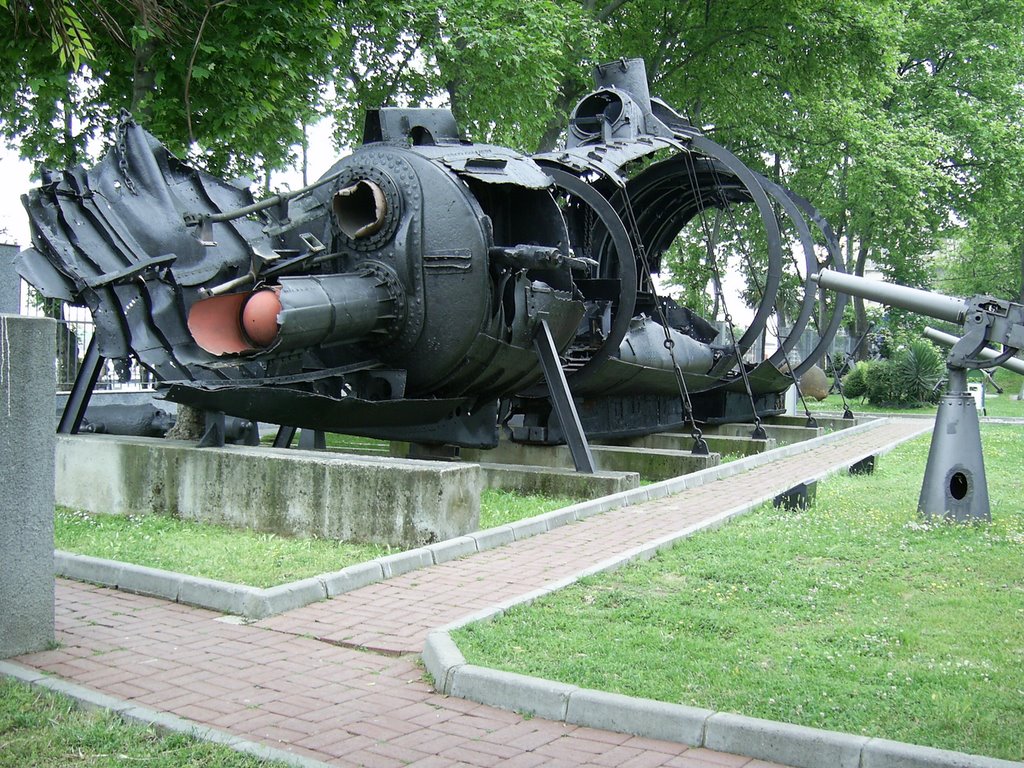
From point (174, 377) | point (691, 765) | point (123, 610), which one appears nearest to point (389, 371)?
point (174, 377)

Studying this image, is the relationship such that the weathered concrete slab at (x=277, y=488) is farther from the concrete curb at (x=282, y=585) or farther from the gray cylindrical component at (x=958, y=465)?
the gray cylindrical component at (x=958, y=465)

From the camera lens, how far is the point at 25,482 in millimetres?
5590

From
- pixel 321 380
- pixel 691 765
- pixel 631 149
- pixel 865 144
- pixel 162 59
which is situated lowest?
pixel 691 765

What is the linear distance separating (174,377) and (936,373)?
28979 mm

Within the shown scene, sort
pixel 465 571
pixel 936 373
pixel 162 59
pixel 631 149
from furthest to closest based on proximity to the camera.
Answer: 1. pixel 936 373
2. pixel 631 149
3. pixel 162 59
4. pixel 465 571

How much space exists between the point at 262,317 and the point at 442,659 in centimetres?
488

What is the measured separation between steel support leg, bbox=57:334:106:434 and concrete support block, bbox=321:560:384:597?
4801 millimetres

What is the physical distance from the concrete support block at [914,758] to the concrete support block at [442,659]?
1908 millimetres

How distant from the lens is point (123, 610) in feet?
21.5

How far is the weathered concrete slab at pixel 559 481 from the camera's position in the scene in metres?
10.7

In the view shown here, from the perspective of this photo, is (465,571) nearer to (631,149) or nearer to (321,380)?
(321,380)

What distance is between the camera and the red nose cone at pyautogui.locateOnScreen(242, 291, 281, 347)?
928cm

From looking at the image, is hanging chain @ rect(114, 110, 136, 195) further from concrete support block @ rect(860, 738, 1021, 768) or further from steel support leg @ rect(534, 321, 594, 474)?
concrete support block @ rect(860, 738, 1021, 768)

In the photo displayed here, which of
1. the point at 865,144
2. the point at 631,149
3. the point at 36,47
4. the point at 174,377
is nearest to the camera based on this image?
the point at 174,377
